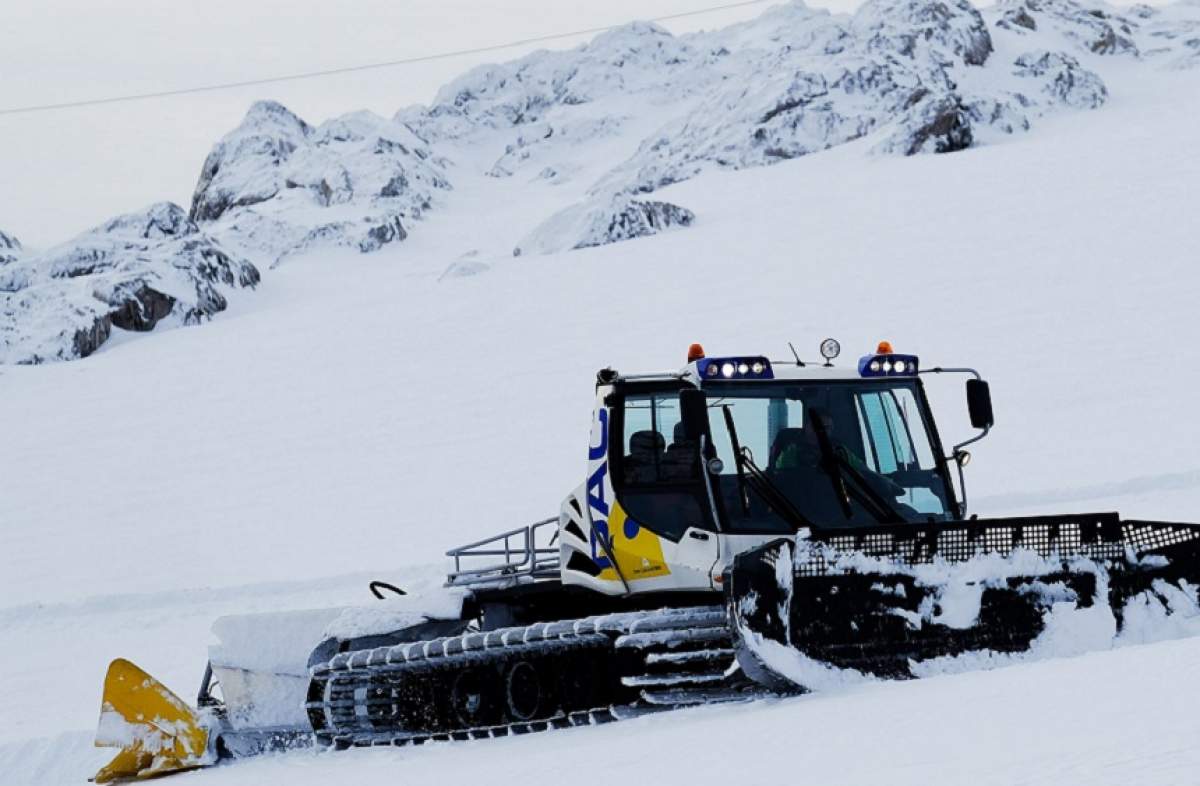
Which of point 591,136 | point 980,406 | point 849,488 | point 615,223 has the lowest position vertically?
point 849,488

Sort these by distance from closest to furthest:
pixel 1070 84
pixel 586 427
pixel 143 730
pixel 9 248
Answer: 1. pixel 143 730
2. pixel 586 427
3. pixel 9 248
4. pixel 1070 84

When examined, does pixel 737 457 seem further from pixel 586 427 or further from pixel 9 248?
pixel 9 248

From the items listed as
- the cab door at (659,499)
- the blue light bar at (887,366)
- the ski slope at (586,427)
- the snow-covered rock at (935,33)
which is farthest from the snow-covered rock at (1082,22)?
the cab door at (659,499)

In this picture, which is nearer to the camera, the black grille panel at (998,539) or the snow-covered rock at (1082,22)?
the black grille panel at (998,539)

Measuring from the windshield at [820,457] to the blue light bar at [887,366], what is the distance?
73 millimetres

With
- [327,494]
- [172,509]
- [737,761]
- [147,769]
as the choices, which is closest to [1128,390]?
[327,494]

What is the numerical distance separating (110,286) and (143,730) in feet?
100

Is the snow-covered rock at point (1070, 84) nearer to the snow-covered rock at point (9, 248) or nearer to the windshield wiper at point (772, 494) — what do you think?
the snow-covered rock at point (9, 248)

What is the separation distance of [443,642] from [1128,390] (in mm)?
13653

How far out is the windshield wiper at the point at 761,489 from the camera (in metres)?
6.71

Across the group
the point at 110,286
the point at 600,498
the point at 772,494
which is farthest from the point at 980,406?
the point at 110,286

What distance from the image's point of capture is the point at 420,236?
5700cm

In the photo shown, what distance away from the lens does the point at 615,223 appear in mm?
37062

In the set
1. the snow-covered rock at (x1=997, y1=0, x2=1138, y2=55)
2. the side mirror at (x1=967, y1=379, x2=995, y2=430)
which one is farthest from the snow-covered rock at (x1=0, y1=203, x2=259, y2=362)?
the snow-covered rock at (x1=997, y1=0, x2=1138, y2=55)
